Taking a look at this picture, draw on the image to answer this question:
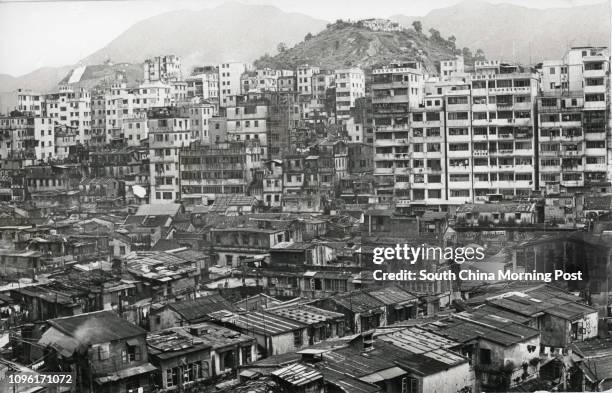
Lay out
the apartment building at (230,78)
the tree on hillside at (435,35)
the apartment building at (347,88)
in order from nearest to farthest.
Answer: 1. the tree on hillside at (435,35)
2. the apartment building at (347,88)
3. the apartment building at (230,78)

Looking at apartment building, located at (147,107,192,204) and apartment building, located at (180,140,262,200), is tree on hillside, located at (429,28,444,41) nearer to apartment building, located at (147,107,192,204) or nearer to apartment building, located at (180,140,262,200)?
apartment building, located at (180,140,262,200)

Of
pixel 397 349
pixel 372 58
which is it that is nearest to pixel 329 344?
pixel 397 349

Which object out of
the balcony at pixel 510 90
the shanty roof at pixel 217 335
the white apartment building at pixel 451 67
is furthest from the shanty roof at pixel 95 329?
the white apartment building at pixel 451 67

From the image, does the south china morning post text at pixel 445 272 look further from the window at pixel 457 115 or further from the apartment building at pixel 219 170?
the apartment building at pixel 219 170

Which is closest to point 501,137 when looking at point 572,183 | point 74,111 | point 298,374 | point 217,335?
point 572,183

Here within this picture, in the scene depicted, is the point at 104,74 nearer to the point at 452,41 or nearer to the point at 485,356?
the point at 452,41

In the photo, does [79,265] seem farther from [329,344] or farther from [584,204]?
[584,204]

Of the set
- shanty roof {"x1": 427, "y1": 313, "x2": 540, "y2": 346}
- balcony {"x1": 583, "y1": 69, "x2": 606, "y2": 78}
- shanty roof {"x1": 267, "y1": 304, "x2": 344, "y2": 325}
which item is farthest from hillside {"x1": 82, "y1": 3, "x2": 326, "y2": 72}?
balcony {"x1": 583, "y1": 69, "x2": 606, "y2": 78}
